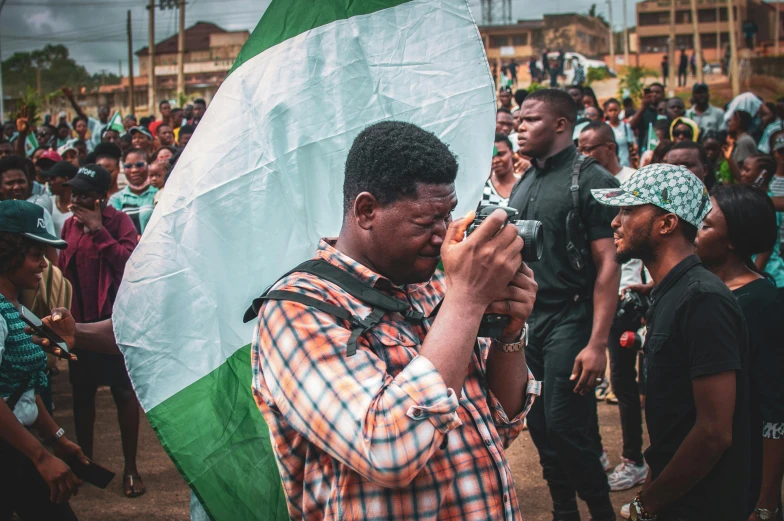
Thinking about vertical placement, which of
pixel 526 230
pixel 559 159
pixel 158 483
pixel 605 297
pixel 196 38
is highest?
pixel 196 38

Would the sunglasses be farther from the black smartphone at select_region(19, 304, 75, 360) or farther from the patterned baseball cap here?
the patterned baseball cap

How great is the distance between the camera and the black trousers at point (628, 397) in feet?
16.2

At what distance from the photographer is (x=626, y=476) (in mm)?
4867

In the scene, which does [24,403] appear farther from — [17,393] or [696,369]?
[696,369]

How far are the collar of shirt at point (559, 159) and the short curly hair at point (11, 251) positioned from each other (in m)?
2.71

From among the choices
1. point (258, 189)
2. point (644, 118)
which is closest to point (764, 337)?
point (258, 189)

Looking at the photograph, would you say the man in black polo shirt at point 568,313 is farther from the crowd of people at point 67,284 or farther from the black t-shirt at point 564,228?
the crowd of people at point 67,284

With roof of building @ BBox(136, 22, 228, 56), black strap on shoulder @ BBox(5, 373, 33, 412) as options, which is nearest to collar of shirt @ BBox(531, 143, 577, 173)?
black strap on shoulder @ BBox(5, 373, 33, 412)

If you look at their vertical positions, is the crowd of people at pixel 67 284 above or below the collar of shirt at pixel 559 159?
below

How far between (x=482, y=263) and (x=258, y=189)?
1.33 m

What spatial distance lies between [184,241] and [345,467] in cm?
126

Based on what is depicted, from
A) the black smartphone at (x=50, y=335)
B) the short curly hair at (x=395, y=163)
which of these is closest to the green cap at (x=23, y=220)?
the black smartphone at (x=50, y=335)

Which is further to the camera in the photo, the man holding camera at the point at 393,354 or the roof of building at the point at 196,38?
→ the roof of building at the point at 196,38

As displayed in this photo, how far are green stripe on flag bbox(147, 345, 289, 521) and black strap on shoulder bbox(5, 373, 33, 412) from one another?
38.9 inches
